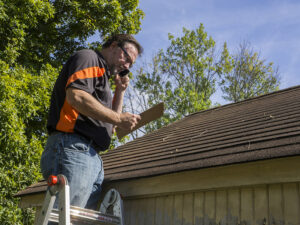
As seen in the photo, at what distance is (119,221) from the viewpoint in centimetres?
341

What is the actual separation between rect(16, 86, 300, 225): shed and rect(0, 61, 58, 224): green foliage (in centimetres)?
362

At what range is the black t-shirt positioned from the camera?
3107 millimetres

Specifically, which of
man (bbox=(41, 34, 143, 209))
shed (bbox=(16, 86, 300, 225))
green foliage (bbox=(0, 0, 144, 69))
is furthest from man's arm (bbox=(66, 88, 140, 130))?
green foliage (bbox=(0, 0, 144, 69))

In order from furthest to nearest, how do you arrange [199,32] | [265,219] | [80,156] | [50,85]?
[199,32] → [50,85] → [265,219] → [80,156]

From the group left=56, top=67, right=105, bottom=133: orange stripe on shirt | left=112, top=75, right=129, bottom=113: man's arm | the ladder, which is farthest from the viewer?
left=112, top=75, right=129, bottom=113: man's arm

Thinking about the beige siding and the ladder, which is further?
the beige siding

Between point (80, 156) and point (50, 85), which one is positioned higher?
point (50, 85)

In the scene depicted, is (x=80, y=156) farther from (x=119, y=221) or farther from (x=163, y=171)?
(x=163, y=171)

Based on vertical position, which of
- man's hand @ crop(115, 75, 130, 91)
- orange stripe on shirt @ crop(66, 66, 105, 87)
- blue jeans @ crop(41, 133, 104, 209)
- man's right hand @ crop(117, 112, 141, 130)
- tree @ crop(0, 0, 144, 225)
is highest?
tree @ crop(0, 0, 144, 225)

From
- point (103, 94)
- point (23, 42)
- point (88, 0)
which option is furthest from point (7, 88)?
point (103, 94)

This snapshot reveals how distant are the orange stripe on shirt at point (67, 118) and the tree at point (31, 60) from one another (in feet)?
23.4

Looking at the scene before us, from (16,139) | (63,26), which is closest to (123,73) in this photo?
(16,139)

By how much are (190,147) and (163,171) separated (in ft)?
2.97

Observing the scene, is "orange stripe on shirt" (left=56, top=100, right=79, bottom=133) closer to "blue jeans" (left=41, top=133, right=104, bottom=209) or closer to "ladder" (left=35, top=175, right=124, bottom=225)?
"blue jeans" (left=41, top=133, right=104, bottom=209)
